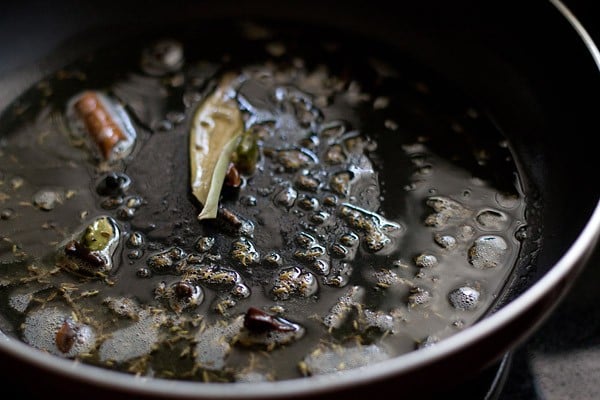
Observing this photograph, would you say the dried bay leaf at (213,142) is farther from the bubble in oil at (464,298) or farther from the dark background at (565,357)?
the dark background at (565,357)

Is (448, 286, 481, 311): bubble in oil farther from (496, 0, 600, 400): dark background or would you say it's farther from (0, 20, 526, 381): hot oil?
(496, 0, 600, 400): dark background

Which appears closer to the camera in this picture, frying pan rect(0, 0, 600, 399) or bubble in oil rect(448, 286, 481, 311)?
frying pan rect(0, 0, 600, 399)

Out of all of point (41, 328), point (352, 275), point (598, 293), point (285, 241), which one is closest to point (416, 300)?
point (352, 275)

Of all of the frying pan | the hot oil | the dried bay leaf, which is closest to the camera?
the frying pan

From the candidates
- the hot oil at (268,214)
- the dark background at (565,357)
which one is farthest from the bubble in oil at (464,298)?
the dark background at (565,357)

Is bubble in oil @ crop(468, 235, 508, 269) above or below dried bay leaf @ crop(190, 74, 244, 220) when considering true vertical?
above

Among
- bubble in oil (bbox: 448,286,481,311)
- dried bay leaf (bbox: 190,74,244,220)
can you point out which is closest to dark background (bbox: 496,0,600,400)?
bubble in oil (bbox: 448,286,481,311)
